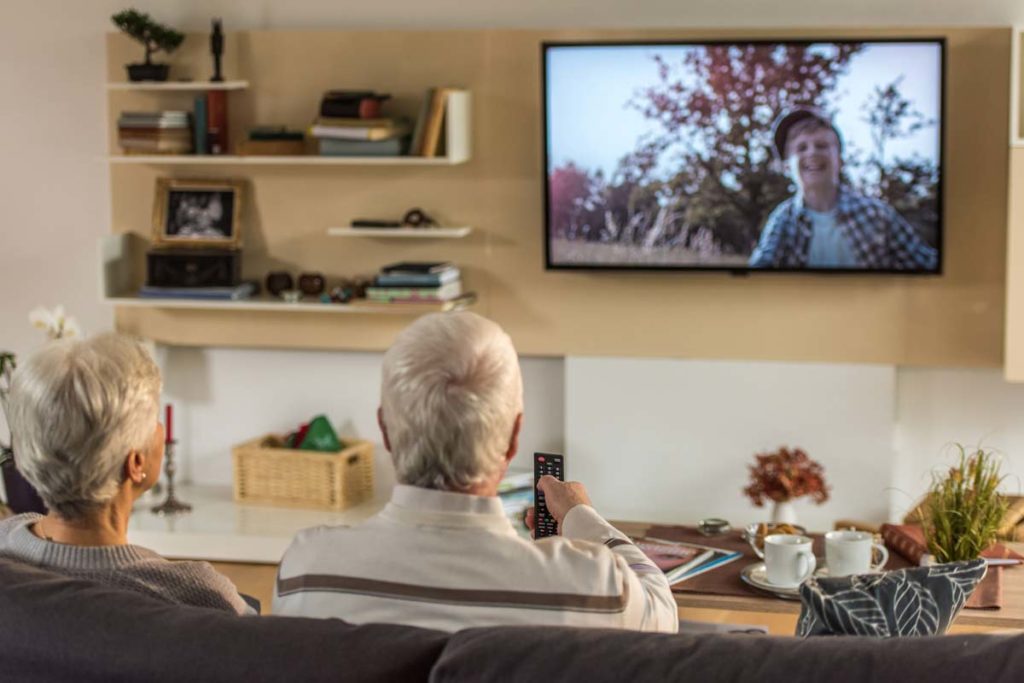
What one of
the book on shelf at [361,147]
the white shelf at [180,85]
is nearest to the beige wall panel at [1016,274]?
the book on shelf at [361,147]

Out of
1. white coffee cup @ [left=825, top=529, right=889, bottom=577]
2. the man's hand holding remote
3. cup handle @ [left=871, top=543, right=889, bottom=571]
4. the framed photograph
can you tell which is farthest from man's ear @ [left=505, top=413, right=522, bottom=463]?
the framed photograph

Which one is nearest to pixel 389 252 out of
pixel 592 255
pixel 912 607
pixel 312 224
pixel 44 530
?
pixel 312 224

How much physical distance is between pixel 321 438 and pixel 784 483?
1859 mm

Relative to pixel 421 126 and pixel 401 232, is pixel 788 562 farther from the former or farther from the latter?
pixel 421 126

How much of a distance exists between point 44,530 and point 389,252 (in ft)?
9.21

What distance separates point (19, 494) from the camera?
4.14 m

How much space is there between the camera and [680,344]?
4.75m

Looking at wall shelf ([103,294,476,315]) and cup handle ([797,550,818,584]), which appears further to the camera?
wall shelf ([103,294,476,315])

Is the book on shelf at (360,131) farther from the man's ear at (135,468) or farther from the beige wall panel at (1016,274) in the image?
the man's ear at (135,468)

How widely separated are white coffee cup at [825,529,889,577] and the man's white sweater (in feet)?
3.82

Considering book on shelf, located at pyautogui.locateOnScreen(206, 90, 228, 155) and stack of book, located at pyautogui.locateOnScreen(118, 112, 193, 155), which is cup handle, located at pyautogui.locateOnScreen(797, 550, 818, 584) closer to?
book on shelf, located at pyautogui.locateOnScreen(206, 90, 228, 155)

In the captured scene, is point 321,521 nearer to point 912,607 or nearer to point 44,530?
point 44,530

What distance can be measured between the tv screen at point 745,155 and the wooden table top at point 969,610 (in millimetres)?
1548

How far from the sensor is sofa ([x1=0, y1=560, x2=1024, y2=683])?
5.73ft
